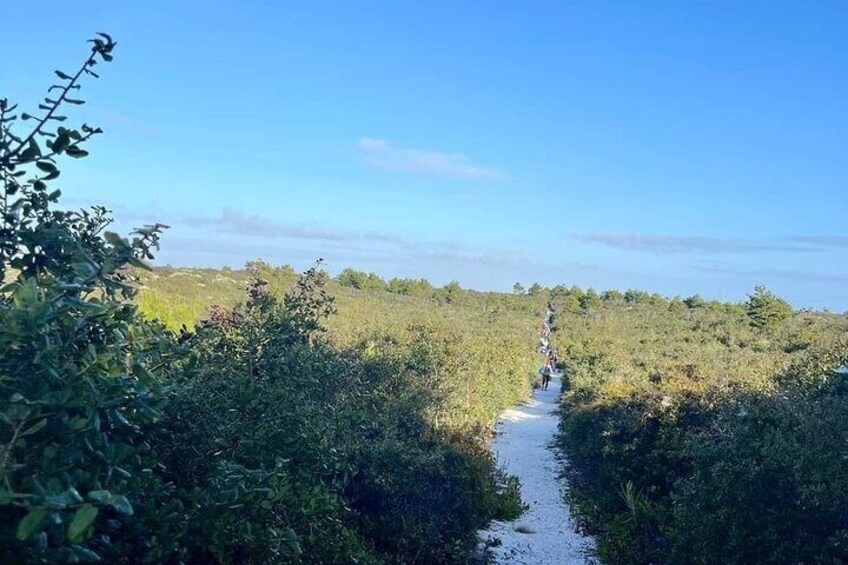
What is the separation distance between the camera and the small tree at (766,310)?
3308cm

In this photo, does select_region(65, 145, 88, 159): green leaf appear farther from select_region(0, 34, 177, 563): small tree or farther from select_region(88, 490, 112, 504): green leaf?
select_region(88, 490, 112, 504): green leaf

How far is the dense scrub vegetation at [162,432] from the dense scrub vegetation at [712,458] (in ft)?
7.91

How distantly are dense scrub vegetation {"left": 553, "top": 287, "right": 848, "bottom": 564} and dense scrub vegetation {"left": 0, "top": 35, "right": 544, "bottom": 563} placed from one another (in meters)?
2.41

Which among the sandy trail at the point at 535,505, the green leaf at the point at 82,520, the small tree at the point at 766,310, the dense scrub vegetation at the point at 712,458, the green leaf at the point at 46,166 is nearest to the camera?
the green leaf at the point at 82,520

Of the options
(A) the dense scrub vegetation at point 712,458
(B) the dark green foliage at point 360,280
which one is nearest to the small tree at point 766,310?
(A) the dense scrub vegetation at point 712,458

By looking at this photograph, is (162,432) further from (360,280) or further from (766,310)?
(360,280)

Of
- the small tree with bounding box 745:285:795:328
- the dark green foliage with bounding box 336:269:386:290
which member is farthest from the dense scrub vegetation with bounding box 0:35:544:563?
the dark green foliage with bounding box 336:269:386:290

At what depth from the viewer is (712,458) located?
6152 mm

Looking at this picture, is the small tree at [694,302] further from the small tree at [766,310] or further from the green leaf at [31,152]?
the green leaf at [31,152]

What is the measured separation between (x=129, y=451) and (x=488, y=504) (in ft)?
26.9

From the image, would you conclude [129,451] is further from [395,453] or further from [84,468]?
[395,453]

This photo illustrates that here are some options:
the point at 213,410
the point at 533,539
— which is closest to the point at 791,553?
the point at 213,410

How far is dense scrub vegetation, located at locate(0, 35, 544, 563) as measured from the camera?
1.68 m

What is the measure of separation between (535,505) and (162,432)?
30.0 ft
